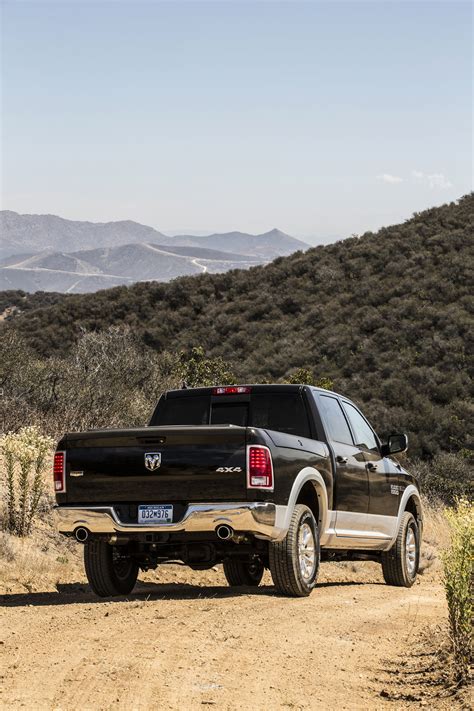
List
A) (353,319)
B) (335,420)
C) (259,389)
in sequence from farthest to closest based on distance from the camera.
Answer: (353,319) → (335,420) → (259,389)

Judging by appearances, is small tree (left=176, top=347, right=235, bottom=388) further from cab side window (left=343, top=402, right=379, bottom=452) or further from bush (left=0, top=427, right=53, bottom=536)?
cab side window (left=343, top=402, right=379, bottom=452)

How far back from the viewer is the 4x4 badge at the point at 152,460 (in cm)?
890

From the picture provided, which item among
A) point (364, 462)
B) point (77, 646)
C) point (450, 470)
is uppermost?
point (364, 462)

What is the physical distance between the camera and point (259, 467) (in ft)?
28.5

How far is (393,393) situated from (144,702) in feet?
109

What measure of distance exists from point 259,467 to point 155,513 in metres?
0.98

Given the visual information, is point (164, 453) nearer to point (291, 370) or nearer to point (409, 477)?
point (409, 477)

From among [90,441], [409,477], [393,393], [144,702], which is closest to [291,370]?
[393,393]

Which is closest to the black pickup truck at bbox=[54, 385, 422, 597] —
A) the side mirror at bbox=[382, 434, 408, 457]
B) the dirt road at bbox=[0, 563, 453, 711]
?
the dirt road at bbox=[0, 563, 453, 711]

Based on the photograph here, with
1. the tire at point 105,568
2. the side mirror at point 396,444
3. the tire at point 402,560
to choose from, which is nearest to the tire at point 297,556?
the tire at point 105,568

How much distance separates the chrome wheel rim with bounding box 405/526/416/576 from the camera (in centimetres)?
1209

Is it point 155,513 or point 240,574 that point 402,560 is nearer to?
point 240,574

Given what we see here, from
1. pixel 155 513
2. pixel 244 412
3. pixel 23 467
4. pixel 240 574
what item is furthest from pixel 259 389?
pixel 23 467

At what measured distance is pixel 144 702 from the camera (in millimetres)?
5617
